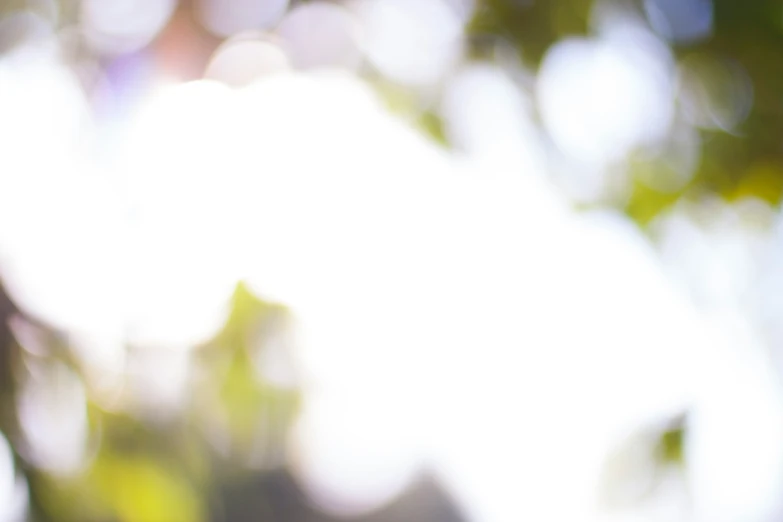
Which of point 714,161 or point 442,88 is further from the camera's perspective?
point 442,88

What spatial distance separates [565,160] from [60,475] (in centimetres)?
89

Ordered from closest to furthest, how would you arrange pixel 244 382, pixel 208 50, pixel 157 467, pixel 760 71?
pixel 760 71 → pixel 157 467 → pixel 244 382 → pixel 208 50

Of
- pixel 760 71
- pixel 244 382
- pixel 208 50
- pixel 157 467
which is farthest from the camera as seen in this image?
pixel 208 50

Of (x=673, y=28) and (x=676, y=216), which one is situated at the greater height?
(x=673, y=28)

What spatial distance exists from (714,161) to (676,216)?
0.32 ft

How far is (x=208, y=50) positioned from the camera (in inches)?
54.7

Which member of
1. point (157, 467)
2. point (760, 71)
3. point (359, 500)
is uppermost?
point (760, 71)

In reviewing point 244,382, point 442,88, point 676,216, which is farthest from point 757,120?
point 244,382

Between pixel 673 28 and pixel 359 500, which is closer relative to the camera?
pixel 673 28

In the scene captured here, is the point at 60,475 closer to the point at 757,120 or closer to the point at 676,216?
the point at 676,216

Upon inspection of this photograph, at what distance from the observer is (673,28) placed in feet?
3.34

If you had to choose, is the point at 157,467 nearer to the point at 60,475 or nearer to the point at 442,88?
the point at 60,475

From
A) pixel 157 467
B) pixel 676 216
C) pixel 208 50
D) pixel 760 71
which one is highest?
pixel 760 71

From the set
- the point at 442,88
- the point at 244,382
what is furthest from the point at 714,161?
the point at 244,382
